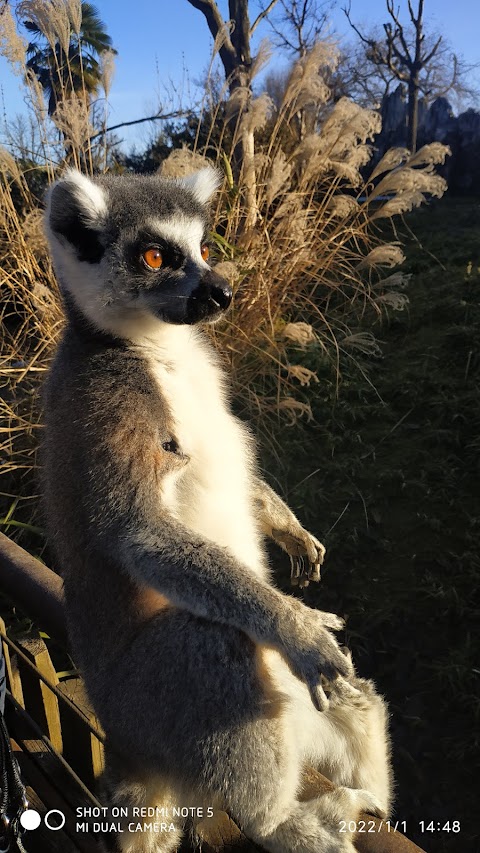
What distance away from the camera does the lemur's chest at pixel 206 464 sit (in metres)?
1.70

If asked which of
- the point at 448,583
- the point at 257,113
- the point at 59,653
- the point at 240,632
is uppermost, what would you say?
the point at 257,113

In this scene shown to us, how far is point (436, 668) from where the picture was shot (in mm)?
2891

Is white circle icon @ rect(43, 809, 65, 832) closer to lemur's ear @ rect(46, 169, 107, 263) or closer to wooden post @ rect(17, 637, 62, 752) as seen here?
wooden post @ rect(17, 637, 62, 752)

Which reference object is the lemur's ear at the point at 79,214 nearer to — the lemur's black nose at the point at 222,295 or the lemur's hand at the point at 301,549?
the lemur's black nose at the point at 222,295

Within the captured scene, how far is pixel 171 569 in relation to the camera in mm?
1447

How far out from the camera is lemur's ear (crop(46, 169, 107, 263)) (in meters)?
1.75

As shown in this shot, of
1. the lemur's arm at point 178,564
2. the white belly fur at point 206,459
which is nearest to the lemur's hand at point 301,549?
the white belly fur at point 206,459

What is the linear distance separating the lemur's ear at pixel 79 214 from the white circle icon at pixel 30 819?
4.94 feet

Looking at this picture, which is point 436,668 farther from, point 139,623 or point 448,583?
point 139,623

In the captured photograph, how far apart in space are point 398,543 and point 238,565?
221 centimetres

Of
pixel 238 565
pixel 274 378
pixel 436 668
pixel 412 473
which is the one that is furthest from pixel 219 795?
pixel 274 378
